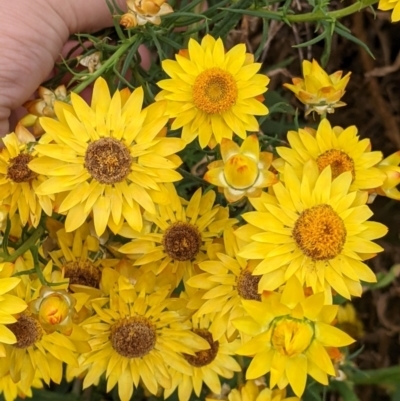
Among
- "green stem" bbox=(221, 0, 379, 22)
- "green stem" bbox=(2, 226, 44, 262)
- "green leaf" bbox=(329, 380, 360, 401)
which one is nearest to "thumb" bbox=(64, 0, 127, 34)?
"green stem" bbox=(221, 0, 379, 22)

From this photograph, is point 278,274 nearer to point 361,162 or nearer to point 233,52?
point 361,162

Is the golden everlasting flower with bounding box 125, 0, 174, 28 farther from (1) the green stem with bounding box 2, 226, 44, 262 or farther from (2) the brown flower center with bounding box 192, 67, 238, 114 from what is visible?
(1) the green stem with bounding box 2, 226, 44, 262

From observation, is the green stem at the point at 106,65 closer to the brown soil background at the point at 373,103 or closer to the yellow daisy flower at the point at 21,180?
the yellow daisy flower at the point at 21,180

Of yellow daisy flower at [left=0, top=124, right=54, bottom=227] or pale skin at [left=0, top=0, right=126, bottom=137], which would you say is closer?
yellow daisy flower at [left=0, top=124, right=54, bottom=227]

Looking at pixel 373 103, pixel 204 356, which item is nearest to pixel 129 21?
pixel 204 356

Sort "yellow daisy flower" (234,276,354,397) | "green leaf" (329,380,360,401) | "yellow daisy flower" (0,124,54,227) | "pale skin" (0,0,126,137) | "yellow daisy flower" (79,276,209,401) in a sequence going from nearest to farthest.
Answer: "yellow daisy flower" (234,276,354,397)
"yellow daisy flower" (0,124,54,227)
"yellow daisy flower" (79,276,209,401)
"pale skin" (0,0,126,137)
"green leaf" (329,380,360,401)

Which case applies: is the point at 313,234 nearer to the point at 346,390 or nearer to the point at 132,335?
the point at 132,335
